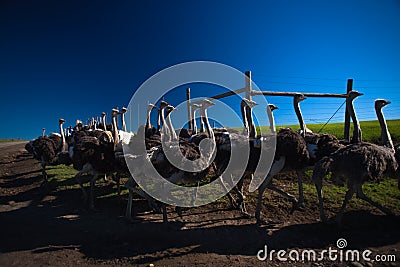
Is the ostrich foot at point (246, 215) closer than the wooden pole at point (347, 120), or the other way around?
the ostrich foot at point (246, 215)

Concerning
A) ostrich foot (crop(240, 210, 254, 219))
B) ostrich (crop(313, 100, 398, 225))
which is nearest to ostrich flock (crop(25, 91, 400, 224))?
ostrich (crop(313, 100, 398, 225))

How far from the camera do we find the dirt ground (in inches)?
141

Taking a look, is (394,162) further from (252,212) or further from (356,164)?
(252,212)

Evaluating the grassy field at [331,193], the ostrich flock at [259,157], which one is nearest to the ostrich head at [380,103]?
the ostrich flock at [259,157]

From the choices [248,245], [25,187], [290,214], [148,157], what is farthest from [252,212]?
[25,187]

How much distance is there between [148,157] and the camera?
201 inches

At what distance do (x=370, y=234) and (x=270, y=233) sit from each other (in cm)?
153

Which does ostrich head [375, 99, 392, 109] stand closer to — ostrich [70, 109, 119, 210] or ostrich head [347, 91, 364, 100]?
ostrich head [347, 91, 364, 100]

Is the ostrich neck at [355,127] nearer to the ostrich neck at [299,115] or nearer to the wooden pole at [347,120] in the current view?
the ostrich neck at [299,115]

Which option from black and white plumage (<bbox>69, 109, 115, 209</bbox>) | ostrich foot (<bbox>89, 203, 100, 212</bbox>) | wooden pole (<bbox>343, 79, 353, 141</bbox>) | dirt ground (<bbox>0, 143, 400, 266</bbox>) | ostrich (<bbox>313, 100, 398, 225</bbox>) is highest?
wooden pole (<bbox>343, 79, 353, 141</bbox>)

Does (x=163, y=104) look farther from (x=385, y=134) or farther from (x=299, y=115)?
(x=385, y=134)

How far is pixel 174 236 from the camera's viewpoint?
4.30 meters

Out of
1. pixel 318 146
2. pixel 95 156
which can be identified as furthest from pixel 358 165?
pixel 95 156

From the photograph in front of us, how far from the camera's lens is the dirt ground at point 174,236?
141 inches
